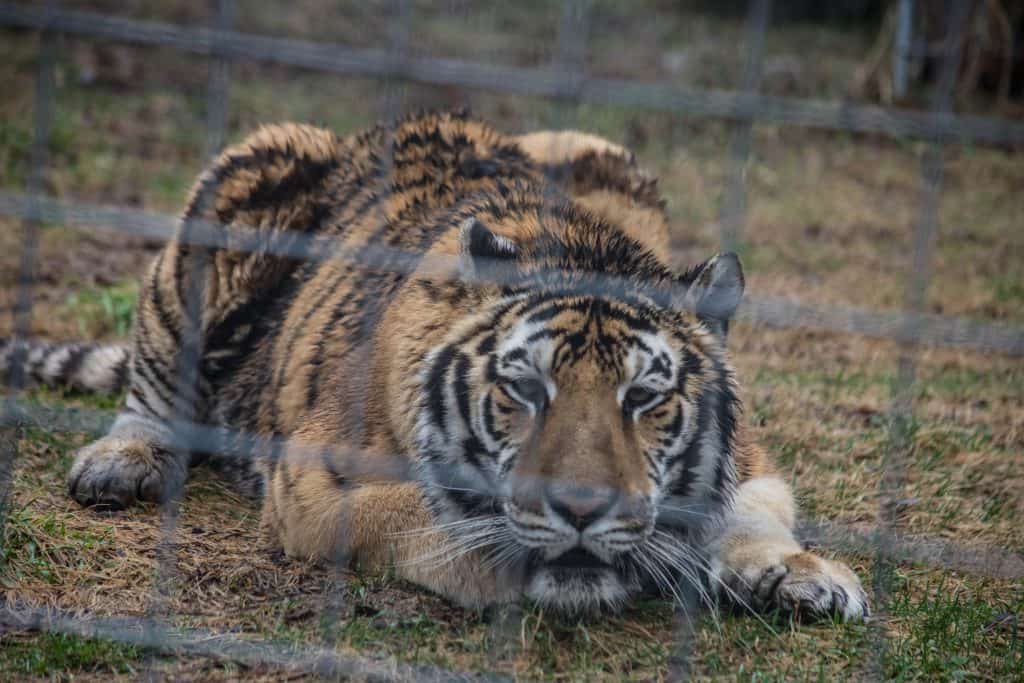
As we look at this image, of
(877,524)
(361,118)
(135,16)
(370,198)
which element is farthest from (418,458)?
(135,16)

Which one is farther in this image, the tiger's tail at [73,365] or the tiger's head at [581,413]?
the tiger's tail at [73,365]

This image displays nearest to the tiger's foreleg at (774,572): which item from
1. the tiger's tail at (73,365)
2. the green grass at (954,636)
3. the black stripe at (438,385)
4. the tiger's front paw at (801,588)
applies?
the tiger's front paw at (801,588)

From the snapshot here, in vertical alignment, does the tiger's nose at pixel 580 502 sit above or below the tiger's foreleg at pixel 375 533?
above

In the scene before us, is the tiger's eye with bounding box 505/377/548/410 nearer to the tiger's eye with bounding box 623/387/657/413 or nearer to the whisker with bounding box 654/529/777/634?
the tiger's eye with bounding box 623/387/657/413

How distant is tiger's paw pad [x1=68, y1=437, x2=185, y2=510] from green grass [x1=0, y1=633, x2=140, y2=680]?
0.74 meters

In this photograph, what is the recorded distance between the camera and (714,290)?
266 centimetres

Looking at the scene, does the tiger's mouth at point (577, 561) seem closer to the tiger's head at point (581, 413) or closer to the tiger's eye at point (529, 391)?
the tiger's head at point (581, 413)

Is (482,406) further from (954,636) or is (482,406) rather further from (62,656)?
(954,636)

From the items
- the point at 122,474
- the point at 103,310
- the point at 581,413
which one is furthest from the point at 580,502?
the point at 103,310

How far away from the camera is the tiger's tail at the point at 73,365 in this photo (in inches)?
157

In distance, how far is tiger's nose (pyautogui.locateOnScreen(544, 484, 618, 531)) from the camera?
2330 mm

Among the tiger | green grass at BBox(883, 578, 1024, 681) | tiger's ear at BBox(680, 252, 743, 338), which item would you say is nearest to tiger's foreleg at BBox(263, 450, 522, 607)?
the tiger

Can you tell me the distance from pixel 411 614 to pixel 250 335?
133 centimetres

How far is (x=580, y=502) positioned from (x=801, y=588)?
650 millimetres
